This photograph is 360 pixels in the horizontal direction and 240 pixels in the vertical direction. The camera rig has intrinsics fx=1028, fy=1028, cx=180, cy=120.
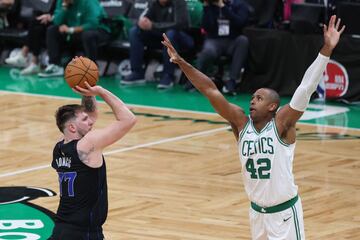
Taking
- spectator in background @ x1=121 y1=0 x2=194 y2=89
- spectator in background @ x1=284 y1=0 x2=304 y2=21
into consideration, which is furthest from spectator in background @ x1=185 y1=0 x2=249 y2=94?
spectator in background @ x1=284 y1=0 x2=304 y2=21

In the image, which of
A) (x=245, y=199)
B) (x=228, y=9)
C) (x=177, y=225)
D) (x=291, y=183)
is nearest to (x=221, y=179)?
(x=245, y=199)

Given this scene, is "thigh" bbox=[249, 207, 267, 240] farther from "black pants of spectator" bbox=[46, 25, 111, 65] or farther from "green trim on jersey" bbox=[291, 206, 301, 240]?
"black pants of spectator" bbox=[46, 25, 111, 65]

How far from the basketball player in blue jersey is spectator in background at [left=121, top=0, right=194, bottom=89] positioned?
412 inches

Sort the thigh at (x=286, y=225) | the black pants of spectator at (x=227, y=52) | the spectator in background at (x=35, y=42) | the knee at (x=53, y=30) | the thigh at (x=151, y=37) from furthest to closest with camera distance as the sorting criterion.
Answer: the spectator in background at (x=35, y=42), the knee at (x=53, y=30), the thigh at (x=151, y=37), the black pants of spectator at (x=227, y=52), the thigh at (x=286, y=225)

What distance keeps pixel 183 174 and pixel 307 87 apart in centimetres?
461

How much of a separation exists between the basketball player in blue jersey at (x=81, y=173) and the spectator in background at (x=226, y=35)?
995 cm

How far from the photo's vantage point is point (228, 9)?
55.0 ft

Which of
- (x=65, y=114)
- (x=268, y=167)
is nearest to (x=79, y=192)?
(x=65, y=114)

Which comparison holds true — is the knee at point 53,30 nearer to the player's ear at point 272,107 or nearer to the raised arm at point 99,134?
the player's ear at point 272,107

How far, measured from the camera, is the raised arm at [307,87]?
275 inches

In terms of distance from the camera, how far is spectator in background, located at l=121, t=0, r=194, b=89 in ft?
56.6

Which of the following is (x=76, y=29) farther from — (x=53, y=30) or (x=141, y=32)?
(x=141, y=32)

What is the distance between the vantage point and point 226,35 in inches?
665

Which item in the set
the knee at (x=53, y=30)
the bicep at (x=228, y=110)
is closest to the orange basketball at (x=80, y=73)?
the bicep at (x=228, y=110)
